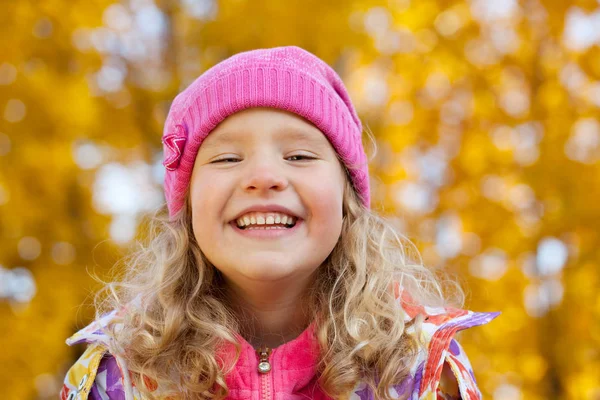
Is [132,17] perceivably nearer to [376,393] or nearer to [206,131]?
[206,131]

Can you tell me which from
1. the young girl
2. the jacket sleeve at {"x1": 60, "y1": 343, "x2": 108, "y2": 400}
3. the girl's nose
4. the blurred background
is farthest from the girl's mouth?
the blurred background

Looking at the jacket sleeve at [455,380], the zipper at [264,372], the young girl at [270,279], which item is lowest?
the jacket sleeve at [455,380]

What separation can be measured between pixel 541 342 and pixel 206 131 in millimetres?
2793

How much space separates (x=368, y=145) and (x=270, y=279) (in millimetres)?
2068

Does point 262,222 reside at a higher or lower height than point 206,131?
lower

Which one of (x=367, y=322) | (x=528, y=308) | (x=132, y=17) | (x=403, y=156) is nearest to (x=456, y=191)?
(x=403, y=156)

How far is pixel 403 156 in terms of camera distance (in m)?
4.91

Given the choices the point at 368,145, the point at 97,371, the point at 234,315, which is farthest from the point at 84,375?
the point at 368,145

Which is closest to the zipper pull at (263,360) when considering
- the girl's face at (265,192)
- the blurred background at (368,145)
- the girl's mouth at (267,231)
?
the girl's face at (265,192)

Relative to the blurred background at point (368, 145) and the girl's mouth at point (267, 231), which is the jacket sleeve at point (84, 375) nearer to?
the girl's mouth at point (267, 231)

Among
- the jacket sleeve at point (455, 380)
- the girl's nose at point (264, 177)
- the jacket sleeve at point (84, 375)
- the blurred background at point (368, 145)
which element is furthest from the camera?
the blurred background at point (368, 145)

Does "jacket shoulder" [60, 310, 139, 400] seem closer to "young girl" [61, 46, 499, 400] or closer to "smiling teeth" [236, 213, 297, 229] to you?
"young girl" [61, 46, 499, 400]

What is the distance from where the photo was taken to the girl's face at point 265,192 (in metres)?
2.10

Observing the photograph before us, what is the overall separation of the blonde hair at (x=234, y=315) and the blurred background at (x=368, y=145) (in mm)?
1697
